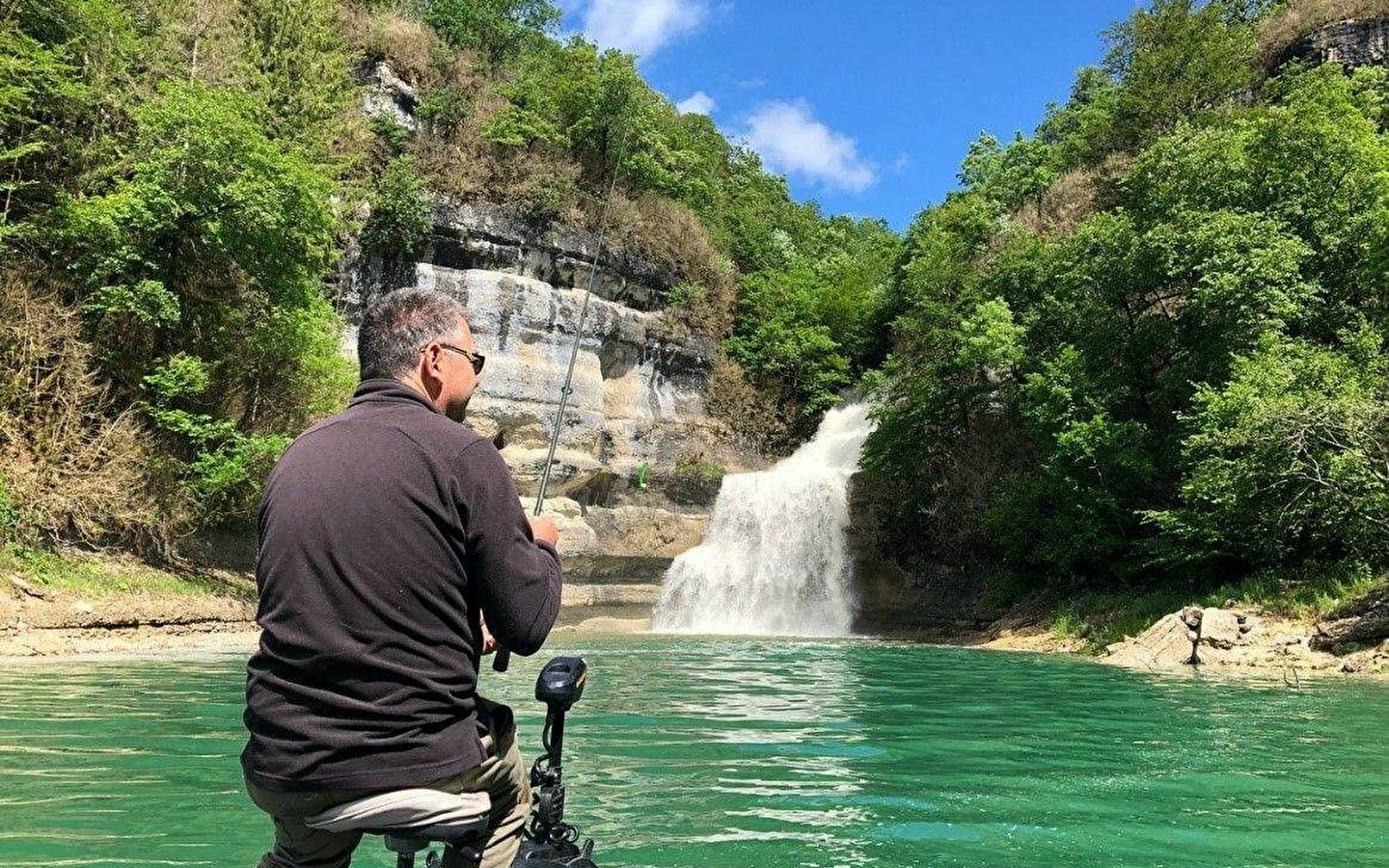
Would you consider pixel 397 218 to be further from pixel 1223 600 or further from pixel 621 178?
pixel 1223 600

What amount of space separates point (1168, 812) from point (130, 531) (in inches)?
810

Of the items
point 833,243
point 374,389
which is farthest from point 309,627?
point 833,243

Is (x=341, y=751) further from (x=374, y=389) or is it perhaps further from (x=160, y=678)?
(x=160, y=678)

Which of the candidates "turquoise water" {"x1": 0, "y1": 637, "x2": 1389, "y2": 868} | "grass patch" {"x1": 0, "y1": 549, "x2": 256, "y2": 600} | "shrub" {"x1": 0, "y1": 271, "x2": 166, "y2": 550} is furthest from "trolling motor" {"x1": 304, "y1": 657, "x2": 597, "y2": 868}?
"shrub" {"x1": 0, "y1": 271, "x2": 166, "y2": 550}

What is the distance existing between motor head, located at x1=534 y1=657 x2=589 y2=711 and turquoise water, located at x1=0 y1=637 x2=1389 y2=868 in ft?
6.75

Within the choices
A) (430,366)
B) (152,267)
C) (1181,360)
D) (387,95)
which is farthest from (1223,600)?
(387,95)

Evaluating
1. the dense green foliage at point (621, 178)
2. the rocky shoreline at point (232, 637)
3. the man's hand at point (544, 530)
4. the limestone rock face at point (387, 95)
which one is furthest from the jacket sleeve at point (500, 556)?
the limestone rock face at point (387, 95)

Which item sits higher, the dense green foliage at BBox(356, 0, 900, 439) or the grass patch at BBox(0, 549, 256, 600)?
the dense green foliage at BBox(356, 0, 900, 439)

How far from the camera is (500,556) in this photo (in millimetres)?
2184

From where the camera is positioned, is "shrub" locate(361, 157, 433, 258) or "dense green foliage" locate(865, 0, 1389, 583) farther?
"shrub" locate(361, 157, 433, 258)

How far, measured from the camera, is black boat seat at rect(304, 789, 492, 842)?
205cm

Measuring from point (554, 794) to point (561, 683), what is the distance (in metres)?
0.29

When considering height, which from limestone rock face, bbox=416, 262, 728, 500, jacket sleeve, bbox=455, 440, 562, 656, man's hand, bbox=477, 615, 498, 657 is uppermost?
limestone rock face, bbox=416, 262, 728, 500

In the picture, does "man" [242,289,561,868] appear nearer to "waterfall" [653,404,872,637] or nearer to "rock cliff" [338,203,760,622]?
"waterfall" [653,404,872,637]
